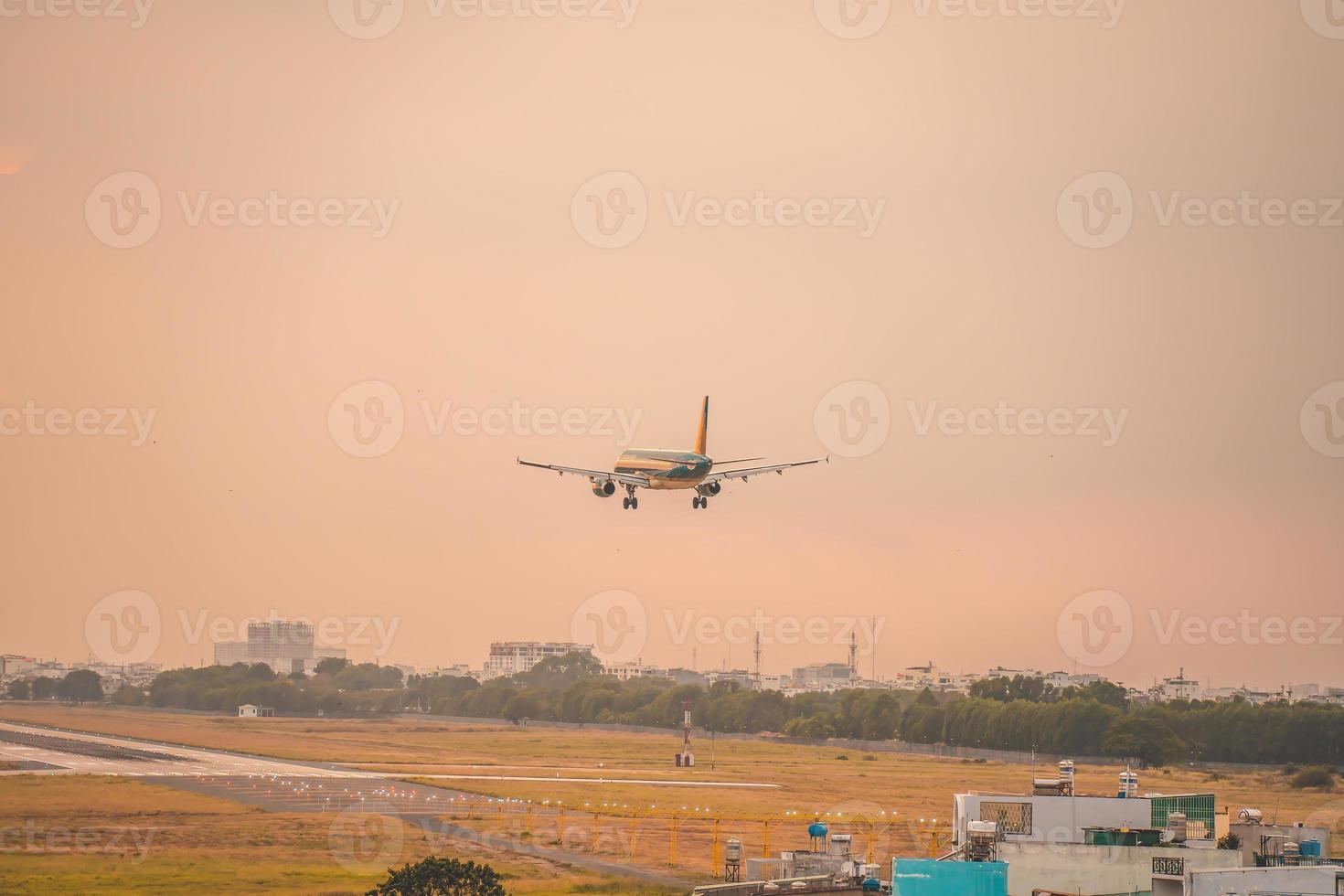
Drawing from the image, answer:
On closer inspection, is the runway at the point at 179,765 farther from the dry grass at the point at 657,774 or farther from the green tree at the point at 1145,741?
the green tree at the point at 1145,741

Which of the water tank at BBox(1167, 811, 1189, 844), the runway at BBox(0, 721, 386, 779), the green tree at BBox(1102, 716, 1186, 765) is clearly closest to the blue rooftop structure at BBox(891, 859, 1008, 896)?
the water tank at BBox(1167, 811, 1189, 844)

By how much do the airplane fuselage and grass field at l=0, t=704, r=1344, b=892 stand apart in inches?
827

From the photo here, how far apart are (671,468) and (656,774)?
24.3 m

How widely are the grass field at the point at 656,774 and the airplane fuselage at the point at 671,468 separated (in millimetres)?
20996

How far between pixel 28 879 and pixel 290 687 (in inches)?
4315

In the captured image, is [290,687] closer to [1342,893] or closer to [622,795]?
[622,795]

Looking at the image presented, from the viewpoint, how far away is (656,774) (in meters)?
132

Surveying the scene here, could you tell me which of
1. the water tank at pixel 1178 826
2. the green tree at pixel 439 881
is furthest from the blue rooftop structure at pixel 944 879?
the green tree at pixel 439 881

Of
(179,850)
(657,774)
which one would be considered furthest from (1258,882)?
(657,774)

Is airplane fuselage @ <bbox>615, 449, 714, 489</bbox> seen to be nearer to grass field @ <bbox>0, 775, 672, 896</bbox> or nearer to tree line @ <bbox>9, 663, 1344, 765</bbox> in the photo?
grass field @ <bbox>0, 775, 672, 896</bbox>

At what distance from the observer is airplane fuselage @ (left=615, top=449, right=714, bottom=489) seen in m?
124

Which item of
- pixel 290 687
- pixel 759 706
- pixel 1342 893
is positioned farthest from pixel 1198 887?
pixel 290 687

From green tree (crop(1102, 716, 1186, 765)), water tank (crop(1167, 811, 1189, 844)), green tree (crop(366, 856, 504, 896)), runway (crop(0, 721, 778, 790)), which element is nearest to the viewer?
water tank (crop(1167, 811, 1189, 844))

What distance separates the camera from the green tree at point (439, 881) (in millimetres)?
65562
